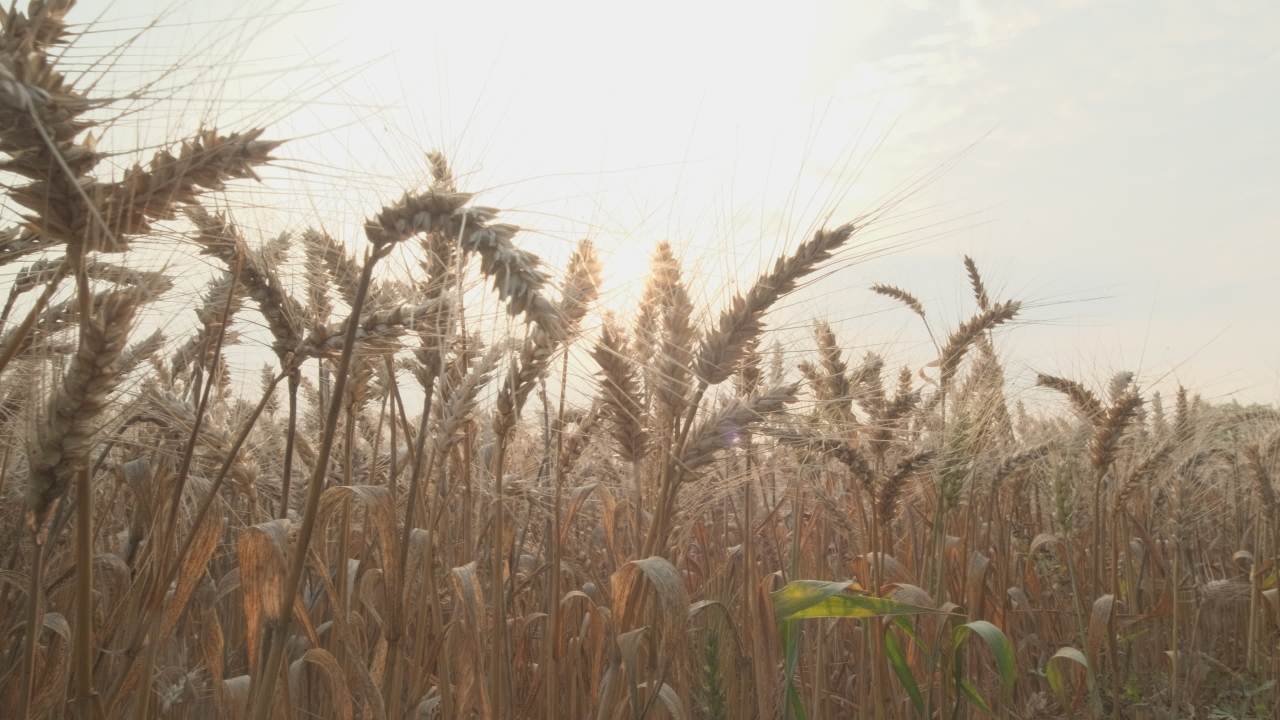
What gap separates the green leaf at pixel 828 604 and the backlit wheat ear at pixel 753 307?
0.52 meters

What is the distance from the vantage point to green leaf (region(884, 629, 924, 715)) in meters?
2.39

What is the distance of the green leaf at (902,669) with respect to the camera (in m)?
2.39

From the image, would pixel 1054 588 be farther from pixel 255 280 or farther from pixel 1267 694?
pixel 255 280

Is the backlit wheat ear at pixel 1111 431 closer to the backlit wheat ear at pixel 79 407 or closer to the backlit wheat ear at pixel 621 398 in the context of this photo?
the backlit wheat ear at pixel 621 398

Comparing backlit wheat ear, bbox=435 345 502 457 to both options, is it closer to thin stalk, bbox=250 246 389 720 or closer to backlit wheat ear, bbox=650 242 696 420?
backlit wheat ear, bbox=650 242 696 420

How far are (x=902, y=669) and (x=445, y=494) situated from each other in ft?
4.69

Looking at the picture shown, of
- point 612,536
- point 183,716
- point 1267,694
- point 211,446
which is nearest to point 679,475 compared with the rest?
point 612,536

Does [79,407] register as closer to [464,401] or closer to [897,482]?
[464,401]

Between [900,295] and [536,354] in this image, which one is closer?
[536,354]

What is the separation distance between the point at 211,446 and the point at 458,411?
0.61 meters

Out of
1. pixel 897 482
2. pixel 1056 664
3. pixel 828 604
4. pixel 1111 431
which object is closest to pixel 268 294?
pixel 828 604

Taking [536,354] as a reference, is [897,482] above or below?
below

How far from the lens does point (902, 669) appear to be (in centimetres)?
246

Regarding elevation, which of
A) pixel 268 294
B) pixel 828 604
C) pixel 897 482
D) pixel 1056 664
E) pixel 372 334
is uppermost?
pixel 268 294
